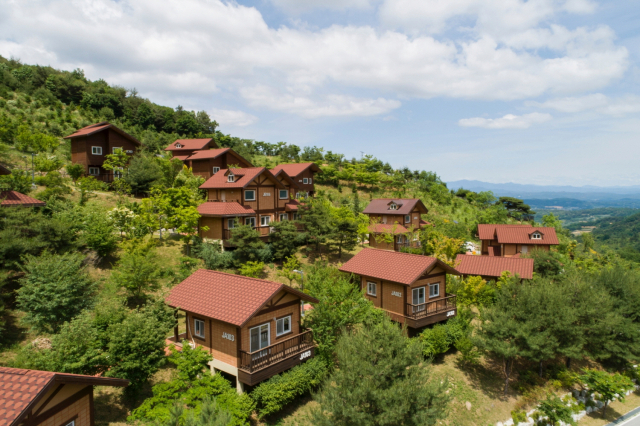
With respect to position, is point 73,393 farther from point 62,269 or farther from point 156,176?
point 156,176

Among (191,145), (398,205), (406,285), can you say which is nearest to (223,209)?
(406,285)

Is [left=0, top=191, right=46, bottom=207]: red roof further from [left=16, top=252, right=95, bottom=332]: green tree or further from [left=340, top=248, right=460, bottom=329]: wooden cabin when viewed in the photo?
[left=340, top=248, right=460, bottom=329]: wooden cabin

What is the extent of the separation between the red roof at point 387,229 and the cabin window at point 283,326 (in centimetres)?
2291

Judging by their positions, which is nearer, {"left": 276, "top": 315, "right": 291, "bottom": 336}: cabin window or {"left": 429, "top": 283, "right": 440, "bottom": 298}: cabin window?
{"left": 276, "top": 315, "right": 291, "bottom": 336}: cabin window

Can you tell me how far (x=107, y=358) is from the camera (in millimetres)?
12297

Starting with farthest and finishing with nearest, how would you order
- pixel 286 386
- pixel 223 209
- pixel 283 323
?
pixel 223 209 < pixel 283 323 < pixel 286 386

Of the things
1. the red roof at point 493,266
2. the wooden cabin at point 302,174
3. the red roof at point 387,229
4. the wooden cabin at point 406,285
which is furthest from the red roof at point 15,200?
the red roof at point 493,266

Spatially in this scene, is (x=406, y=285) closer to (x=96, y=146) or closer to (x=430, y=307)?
(x=430, y=307)

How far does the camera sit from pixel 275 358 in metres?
15.0

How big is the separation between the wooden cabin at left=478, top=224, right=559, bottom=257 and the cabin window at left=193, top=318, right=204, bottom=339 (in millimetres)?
33496

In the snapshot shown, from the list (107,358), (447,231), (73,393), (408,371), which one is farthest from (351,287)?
(447,231)

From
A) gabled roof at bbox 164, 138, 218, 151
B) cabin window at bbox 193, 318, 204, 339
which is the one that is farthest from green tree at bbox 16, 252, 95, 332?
gabled roof at bbox 164, 138, 218, 151

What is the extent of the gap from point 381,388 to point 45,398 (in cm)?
923

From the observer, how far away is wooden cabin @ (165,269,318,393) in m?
14.2
